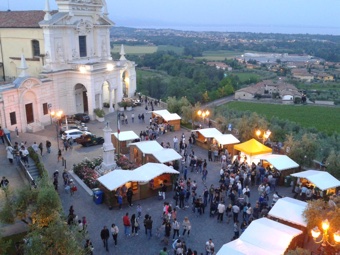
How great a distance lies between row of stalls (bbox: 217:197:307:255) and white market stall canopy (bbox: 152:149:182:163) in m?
7.99

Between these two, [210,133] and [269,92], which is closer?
[210,133]

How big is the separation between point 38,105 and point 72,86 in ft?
15.7

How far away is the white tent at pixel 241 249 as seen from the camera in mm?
12938

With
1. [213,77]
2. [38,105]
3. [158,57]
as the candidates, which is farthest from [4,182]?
Result: [158,57]

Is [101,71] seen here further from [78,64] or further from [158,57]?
[158,57]

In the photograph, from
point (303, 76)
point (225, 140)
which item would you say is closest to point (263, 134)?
point (225, 140)

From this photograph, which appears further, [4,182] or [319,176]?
[319,176]

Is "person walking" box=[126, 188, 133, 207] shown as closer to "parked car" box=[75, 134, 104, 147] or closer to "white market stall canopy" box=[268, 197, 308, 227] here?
"white market stall canopy" box=[268, 197, 308, 227]

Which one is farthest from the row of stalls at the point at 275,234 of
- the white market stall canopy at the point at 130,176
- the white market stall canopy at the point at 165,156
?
the white market stall canopy at the point at 165,156

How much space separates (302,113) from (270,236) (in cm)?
6336

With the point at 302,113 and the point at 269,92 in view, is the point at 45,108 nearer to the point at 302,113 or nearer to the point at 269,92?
the point at 302,113

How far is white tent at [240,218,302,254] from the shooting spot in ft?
44.2

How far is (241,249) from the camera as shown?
13109 mm

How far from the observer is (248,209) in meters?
16.9
